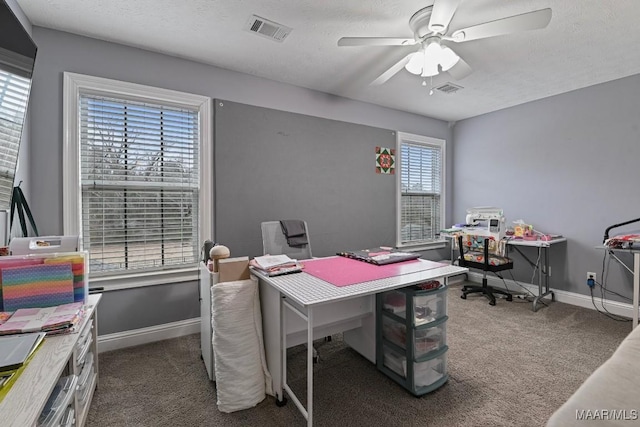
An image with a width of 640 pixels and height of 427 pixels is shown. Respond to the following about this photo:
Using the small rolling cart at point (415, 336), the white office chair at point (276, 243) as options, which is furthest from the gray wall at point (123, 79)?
the small rolling cart at point (415, 336)

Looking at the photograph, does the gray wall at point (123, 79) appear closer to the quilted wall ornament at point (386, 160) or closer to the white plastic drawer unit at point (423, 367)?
the quilted wall ornament at point (386, 160)

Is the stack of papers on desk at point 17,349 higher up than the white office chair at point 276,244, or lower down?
lower down

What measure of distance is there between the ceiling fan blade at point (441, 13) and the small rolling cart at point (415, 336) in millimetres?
1593

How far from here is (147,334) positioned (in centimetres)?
243

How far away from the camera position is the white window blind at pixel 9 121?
3.95 feet

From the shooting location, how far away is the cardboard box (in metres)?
1.72

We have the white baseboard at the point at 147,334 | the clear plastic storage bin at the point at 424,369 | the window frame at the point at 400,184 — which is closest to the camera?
the clear plastic storage bin at the point at 424,369

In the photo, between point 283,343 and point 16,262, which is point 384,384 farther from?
point 16,262

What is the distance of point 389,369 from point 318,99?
2806 millimetres

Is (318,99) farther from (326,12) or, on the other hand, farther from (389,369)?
(389,369)

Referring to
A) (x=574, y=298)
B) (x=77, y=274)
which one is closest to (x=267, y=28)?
(x=77, y=274)

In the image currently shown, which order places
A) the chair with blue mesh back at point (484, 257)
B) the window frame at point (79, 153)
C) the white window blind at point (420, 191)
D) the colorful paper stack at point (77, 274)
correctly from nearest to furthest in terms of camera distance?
the colorful paper stack at point (77, 274), the window frame at point (79, 153), the chair with blue mesh back at point (484, 257), the white window blind at point (420, 191)

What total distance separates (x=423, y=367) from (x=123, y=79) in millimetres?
3141

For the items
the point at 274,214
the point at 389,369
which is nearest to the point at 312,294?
the point at 389,369
